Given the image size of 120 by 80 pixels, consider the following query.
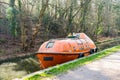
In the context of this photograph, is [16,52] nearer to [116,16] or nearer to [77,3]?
[77,3]

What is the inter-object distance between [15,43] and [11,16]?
3.78 meters

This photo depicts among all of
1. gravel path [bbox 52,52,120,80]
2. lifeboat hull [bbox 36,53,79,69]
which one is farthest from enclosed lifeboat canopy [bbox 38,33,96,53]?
gravel path [bbox 52,52,120,80]

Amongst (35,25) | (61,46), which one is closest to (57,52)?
(61,46)

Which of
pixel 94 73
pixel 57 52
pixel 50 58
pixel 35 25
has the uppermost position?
pixel 35 25

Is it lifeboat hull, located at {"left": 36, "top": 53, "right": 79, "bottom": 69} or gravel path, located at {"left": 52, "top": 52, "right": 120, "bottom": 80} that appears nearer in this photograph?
gravel path, located at {"left": 52, "top": 52, "right": 120, "bottom": 80}

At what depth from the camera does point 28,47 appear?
25500 millimetres

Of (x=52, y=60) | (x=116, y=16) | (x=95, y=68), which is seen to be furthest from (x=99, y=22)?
(x=95, y=68)

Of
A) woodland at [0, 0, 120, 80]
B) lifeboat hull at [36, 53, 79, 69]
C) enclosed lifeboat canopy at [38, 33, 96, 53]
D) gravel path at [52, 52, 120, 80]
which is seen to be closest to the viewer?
gravel path at [52, 52, 120, 80]

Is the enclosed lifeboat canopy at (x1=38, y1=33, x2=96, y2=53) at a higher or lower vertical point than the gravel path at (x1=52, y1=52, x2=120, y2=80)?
higher

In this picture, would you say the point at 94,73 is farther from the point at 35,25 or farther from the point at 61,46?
the point at 35,25

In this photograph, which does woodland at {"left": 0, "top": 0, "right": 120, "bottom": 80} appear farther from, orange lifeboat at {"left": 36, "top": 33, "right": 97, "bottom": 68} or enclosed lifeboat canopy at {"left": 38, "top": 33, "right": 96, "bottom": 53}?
enclosed lifeboat canopy at {"left": 38, "top": 33, "right": 96, "bottom": 53}

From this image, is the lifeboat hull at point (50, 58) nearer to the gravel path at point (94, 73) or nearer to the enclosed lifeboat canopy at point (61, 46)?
the enclosed lifeboat canopy at point (61, 46)

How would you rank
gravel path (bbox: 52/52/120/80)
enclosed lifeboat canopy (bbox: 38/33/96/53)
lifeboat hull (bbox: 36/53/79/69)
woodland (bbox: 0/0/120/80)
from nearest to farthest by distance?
1. gravel path (bbox: 52/52/120/80)
2. lifeboat hull (bbox: 36/53/79/69)
3. enclosed lifeboat canopy (bbox: 38/33/96/53)
4. woodland (bbox: 0/0/120/80)

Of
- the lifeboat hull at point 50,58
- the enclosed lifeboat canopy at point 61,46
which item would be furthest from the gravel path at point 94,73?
the enclosed lifeboat canopy at point 61,46
